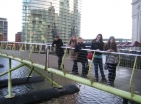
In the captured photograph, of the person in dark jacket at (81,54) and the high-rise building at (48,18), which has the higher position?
the high-rise building at (48,18)

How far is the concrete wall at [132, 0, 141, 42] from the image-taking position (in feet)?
154

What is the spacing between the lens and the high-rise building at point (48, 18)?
61.6m

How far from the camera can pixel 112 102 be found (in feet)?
33.8

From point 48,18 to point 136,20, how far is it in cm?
2833

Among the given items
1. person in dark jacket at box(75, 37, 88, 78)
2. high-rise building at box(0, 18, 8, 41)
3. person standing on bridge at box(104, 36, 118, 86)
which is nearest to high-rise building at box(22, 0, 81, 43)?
person in dark jacket at box(75, 37, 88, 78)

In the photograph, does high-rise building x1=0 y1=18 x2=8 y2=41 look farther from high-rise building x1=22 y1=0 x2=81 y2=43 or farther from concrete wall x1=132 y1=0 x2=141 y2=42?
concrete wall x1=132 y1=0 x2=141 y2=42

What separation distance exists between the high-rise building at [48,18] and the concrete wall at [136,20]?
2063 cm

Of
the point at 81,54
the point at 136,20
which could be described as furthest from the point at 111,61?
the point at 136,20

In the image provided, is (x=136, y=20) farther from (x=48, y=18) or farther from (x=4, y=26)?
(x=4, y=26)

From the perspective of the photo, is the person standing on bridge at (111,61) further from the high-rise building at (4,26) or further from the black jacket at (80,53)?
the high-rise building at (4,26)

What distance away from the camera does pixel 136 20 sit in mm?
49688

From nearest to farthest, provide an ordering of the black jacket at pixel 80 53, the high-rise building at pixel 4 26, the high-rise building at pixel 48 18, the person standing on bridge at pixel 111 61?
the person standing on bridge at pixel 111 61
the black jacket at pixel 80 53
the high-rise building at pixel 48 18
the high-rise building at pixel 4 26

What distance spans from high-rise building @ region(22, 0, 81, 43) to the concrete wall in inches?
812

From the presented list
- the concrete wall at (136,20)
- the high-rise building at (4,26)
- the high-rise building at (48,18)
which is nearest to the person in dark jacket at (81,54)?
the concrete wall at (136,20)
